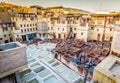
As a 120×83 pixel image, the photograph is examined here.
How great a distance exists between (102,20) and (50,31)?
677 inches

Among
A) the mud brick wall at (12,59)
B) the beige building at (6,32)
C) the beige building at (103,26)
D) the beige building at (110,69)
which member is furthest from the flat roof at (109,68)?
the beige building at (6,32)

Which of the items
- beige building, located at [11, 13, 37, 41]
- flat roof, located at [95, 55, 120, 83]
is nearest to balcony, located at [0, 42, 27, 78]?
flat roof, located at [95, 55, 120, 83]

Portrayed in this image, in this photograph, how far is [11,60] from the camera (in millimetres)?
10430

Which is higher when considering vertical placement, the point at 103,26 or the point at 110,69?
the point at 103,26

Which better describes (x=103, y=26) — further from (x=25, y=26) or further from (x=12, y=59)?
(x=12, y=59)

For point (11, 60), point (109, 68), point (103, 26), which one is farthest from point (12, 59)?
point (103, 26)

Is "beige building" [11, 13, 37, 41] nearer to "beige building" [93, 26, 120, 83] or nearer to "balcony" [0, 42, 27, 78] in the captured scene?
"balcony" [0, 42, 27, 78]

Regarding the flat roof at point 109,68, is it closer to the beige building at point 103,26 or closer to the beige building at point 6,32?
the beige building at point 103,26

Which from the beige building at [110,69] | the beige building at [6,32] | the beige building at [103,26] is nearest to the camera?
the beige building at [110,69]

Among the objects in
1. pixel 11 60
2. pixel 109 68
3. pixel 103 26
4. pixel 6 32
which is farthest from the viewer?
pixel 103 26

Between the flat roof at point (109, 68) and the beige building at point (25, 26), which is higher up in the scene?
the beige building at point (25, 26)

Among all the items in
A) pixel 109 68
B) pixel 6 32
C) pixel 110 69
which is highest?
pixel 6 32

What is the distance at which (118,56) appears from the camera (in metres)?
11.8

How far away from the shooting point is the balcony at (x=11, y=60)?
995 cm
